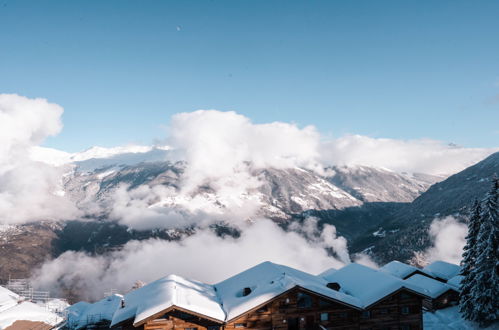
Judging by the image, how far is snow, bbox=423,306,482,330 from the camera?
4988 centimetres

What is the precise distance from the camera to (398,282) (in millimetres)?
44844

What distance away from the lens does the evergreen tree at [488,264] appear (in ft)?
150

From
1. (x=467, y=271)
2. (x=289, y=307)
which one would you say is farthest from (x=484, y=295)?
(x=289, y=307)

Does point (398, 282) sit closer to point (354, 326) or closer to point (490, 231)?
point (354, 326)

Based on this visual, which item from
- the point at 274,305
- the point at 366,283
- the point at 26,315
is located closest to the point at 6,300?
the point at 26,315

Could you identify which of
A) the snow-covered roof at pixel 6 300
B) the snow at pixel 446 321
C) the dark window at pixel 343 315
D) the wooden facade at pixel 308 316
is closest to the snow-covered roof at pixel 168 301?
the wooden facade at pixel 308 316

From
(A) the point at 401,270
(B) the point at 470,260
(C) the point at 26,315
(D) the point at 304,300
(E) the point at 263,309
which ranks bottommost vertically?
(C) the point at 26,315

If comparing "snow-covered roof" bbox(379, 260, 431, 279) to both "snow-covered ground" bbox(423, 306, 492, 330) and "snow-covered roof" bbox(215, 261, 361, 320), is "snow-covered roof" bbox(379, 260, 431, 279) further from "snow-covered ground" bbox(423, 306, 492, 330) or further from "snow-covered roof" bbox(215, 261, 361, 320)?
"snow-covered roof" bbox(215, 261, 361, 320)

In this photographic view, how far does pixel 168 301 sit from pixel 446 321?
4690 cm

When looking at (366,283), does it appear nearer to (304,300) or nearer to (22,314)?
(304,300)

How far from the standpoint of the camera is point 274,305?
4241cm

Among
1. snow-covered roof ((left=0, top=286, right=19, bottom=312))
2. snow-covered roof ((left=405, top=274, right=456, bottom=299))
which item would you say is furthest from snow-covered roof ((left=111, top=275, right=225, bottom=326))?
snow-covered roof ((left=405, top=274, right=456, bottom=299))

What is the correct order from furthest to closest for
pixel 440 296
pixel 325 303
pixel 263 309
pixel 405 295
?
pixel 440 296, pixel 405 295, pixel 325 303, pixel 263 309

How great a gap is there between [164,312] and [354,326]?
24.6 metres
